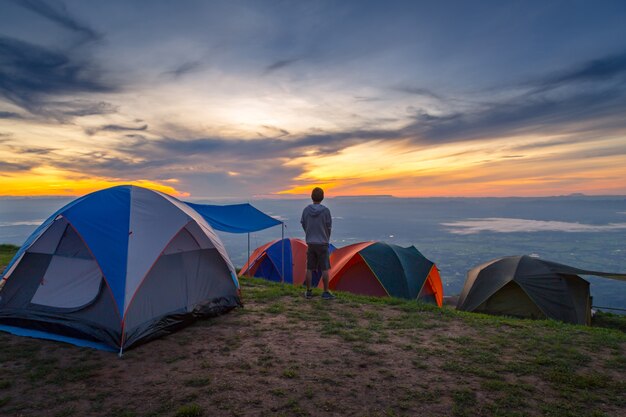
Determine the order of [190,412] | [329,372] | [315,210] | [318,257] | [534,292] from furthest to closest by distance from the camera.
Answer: [534,292] → [318,257] → [315,210] → [329,372] → [190,412]

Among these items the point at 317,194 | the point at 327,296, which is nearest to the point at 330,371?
the point at 327,296

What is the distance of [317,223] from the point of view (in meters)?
9.00

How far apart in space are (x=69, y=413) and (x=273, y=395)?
7.83 ft

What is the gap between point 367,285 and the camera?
12539 millimetres

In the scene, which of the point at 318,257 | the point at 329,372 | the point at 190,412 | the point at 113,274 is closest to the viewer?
the point at 190,412

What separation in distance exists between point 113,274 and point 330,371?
4.21 metres

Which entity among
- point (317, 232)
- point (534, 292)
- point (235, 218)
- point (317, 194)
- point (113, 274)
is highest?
point (317, 194)

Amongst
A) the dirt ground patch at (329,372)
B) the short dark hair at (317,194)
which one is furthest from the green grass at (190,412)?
the short dark hair at (317,194)

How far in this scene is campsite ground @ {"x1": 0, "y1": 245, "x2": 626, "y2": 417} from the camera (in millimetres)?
4180

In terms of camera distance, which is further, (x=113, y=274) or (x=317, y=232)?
(x=317, y=232)

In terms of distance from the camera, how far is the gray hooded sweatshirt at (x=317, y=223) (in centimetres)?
896

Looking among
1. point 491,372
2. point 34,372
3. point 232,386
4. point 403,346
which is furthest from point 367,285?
point 34,372

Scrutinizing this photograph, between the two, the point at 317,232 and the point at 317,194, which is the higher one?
the point at 317,194

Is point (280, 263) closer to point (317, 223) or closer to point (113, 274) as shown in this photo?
point (317, 223)
